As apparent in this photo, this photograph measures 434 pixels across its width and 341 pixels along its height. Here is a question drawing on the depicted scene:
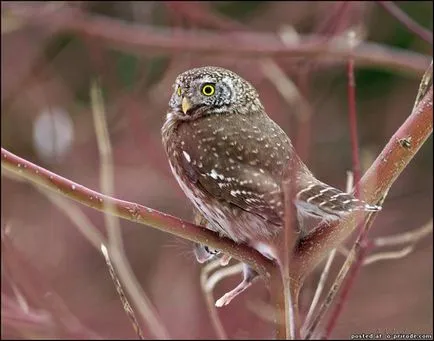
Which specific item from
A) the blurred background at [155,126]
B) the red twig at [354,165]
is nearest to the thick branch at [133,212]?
the red twig at [354,165]

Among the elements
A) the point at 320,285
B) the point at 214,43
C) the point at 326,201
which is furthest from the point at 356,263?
the point at 214,43

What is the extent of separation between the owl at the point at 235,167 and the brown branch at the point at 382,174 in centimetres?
4

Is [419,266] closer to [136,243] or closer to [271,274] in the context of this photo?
[136,243]

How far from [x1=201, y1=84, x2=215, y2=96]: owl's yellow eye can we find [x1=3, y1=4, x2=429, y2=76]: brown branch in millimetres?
1047

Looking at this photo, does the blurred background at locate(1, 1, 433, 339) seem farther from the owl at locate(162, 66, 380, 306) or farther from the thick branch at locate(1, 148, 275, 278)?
the thick branch at locate(1, 148, 275, 278)

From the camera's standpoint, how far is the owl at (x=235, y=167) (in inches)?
70.4

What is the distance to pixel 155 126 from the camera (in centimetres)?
510

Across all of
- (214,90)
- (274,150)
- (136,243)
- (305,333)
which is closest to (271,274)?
(305,333)

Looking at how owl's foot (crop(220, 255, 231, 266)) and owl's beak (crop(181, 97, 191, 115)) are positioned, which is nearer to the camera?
owl's foot (crop(220, 255, 231, 266))

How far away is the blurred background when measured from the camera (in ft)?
12.8

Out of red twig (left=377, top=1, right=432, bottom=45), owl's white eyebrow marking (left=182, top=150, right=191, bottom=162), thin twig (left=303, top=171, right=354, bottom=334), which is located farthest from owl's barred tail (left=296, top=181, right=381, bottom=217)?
red twig (left=377, top=1, right=432, bottom=45)

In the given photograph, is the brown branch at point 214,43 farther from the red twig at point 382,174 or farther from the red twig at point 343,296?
the red twig at point 382,174

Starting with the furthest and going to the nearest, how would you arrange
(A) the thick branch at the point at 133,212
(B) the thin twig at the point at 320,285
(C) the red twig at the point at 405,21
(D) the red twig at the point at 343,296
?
(C) the red twig at the point at 405,21, (D) the red twig at the point at 343,296, (B) the thin twig at the point at 320,285, (A) the thick branch at the point at 133,212

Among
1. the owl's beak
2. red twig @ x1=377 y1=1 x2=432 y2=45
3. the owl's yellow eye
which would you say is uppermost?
red twig @ x1=377 y1=1 x2=432 y2=45
